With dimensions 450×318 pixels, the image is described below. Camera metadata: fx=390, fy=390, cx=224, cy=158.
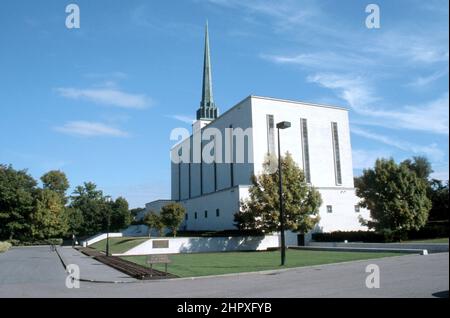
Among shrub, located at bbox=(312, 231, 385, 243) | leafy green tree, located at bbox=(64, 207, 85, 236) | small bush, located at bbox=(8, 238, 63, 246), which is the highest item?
leafy green tree, located at bbox=(64, 207, 85, 236)

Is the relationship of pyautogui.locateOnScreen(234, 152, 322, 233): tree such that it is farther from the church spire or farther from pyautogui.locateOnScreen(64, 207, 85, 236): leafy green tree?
the church spire

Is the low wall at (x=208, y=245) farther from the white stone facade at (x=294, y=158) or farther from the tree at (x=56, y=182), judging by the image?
the tree at (x=56, y=182)

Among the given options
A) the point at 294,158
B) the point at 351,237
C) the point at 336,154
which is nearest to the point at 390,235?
the point at 351,237

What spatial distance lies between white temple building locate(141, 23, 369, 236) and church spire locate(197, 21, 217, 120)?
31737 millimetres

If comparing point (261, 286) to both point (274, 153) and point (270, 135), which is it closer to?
point (274, 153)

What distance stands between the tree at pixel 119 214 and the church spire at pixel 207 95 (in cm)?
2785

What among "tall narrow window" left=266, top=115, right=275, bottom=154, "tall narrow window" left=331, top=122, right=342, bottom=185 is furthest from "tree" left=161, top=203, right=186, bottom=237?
"tall narrow window" left=331, top=122, right=342, bottom=185

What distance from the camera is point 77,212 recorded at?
7519cm

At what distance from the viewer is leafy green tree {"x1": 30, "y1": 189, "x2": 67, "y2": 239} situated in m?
63.0

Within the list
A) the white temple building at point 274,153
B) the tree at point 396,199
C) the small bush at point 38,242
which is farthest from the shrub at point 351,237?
the small bush at point 38,242

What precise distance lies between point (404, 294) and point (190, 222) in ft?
175

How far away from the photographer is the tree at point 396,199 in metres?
36.0

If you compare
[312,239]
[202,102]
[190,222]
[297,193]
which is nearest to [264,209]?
[297,193]
